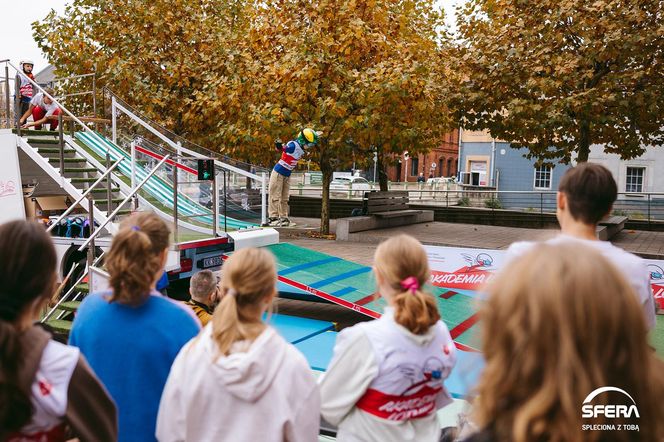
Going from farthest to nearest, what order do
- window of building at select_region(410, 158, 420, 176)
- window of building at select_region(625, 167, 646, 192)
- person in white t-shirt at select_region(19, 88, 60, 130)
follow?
1. window of building at select_region(410, 158, 420, 176)
2. window of building at select_region(625, 167, 646, 192)
3. person in white t-shirt at select_region(19, 88, 60, 130)

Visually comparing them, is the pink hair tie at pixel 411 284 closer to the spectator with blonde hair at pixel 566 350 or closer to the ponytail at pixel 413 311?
the ponytail at pixel 413 311

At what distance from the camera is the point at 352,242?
1753cm

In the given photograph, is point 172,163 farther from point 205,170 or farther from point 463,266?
point 463,266

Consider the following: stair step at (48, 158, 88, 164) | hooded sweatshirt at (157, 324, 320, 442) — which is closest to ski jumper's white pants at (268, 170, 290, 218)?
stair step at (48, 158, 88, 164)

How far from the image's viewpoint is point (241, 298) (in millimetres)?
2619

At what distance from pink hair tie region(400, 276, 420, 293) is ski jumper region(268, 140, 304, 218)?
467 inches

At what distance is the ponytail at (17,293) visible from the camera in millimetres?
2057

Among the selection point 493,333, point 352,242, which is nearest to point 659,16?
point 352,242

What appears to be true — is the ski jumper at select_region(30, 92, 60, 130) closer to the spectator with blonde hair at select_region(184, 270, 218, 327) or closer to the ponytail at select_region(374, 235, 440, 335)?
the spectator with blonde hair at select_region(184, 270, 218, 327)

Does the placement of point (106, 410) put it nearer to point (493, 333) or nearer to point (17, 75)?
point (493, 333)

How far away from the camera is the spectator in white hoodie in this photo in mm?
2529

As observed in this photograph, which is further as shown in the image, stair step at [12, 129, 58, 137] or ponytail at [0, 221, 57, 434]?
stair step at [12, 129, 58, 137]

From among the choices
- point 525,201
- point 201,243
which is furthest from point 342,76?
point 525,201

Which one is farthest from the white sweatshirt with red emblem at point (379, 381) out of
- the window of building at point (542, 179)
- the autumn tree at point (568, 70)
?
the window of building at point (542, 179)
